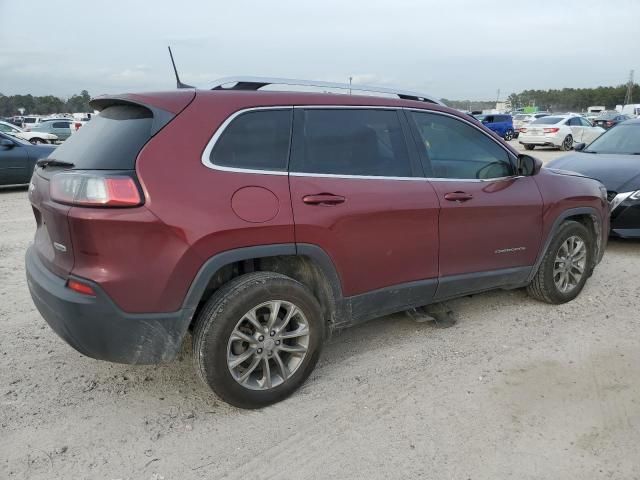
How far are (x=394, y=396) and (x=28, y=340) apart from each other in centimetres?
264

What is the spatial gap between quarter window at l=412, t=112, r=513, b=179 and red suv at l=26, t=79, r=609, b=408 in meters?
0.01

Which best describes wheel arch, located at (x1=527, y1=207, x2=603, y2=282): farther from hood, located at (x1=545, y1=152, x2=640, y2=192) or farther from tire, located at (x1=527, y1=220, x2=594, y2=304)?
hood, located at (x1=545, y1=152, x2=640, y2=192)

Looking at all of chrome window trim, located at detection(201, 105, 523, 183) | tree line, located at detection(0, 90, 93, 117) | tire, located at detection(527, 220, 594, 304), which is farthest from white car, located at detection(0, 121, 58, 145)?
tree line, located at detection(0, 90, 93, 117)

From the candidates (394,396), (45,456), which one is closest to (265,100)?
(394,396)

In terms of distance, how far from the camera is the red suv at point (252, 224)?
2.51 m

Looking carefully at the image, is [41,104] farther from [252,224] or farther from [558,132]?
[252,224]

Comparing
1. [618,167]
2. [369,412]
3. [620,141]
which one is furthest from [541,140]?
[369,412]

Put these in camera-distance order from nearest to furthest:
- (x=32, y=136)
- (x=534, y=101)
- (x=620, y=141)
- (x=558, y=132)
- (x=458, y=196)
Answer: (x=458, y=196), (x=620, y=141), (x=558, y=132), (x=32, y=136), (x=534, y=101)

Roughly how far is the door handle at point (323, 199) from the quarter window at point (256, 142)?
22 centimetres

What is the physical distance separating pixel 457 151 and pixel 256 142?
62.5 inches

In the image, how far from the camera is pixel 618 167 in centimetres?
648

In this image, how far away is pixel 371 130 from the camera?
3344 mm

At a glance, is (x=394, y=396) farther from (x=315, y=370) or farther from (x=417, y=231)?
(x=417, y=231)

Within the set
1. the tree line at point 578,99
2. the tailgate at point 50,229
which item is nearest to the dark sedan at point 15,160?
the tailgate at point 50,229
